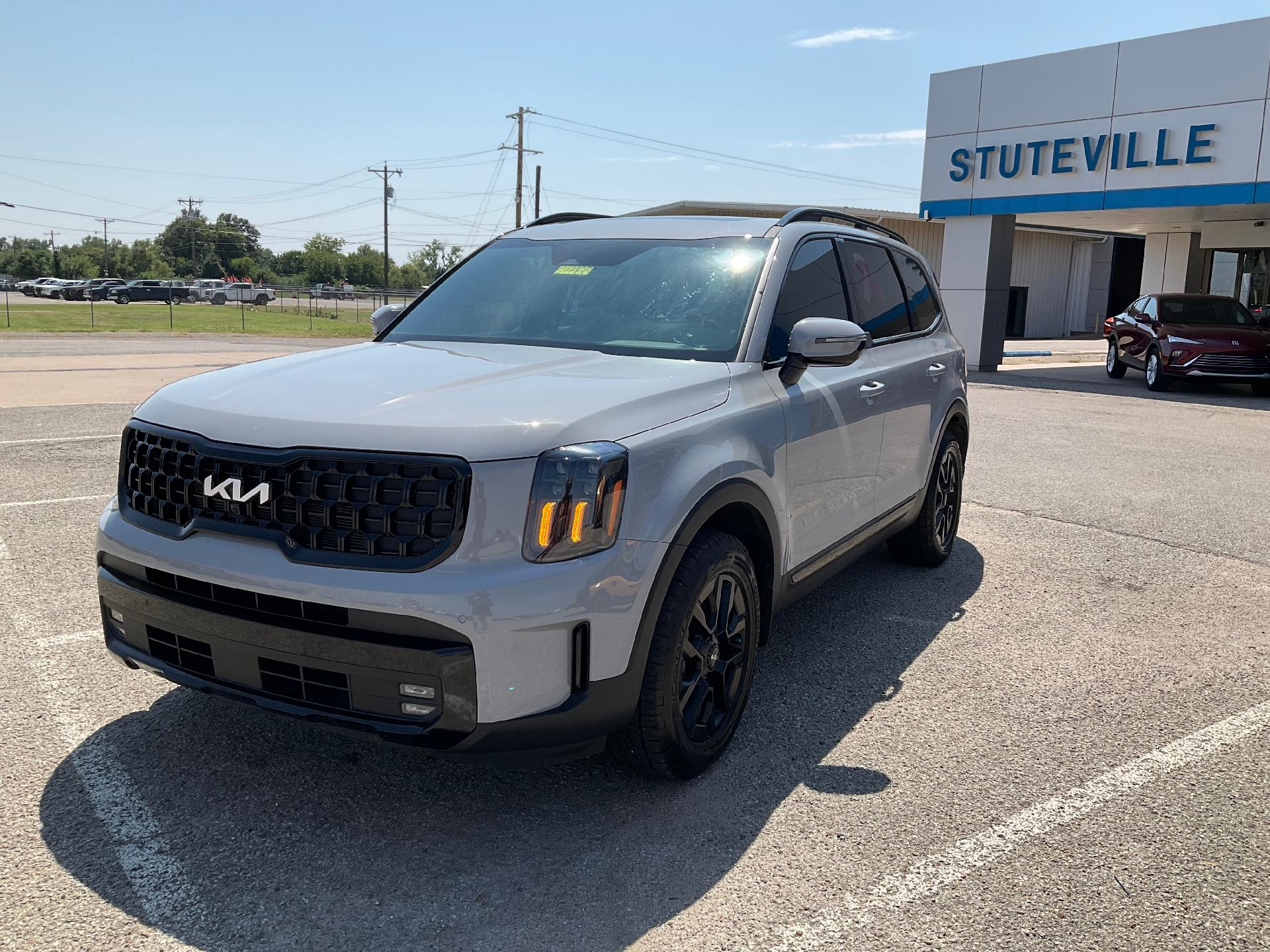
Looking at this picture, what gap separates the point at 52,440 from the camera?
966cm

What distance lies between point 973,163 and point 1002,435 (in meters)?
12.0

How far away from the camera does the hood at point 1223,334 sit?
17.2 meters

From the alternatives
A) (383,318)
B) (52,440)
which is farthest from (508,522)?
(52,440)

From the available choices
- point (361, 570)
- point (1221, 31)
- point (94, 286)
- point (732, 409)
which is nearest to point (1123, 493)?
point (732, 409)

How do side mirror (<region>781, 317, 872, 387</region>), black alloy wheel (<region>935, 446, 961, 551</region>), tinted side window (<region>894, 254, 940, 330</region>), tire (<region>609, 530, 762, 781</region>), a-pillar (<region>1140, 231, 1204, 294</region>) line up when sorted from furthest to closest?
1. a-pillar (<region>1140, 231, 1204, 294</region>)
2. black alloy wheel (<region>935, 446, 961, 551</region>)
3. tinted side window (<region>894, 254, 940, 330</region>)
4. side mirror (<region>781, 317, 872, 387</region>)
5. tire (<region>609, 530, 762, 781</region>)

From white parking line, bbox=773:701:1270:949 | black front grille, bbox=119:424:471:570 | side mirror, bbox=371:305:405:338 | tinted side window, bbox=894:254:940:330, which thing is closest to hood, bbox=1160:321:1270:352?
tinted side window, bbox=894:254:940:330

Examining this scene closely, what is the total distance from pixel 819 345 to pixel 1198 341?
1644cm

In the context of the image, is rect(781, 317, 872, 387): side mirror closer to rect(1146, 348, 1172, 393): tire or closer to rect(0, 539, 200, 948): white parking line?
rect(0, 539, 200, 948): white parking line

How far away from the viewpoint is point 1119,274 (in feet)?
148

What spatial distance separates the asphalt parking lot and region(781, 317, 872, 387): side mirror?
132 centimetres

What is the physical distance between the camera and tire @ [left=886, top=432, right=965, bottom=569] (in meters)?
5.75

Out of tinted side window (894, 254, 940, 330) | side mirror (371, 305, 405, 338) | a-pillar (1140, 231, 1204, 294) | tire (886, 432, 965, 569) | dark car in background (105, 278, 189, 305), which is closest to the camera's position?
side mirror (371, 305, 405, 338)

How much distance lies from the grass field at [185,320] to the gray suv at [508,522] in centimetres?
3415

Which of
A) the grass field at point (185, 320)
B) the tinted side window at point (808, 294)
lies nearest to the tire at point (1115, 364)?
the tinted side window at point (808, 294)
